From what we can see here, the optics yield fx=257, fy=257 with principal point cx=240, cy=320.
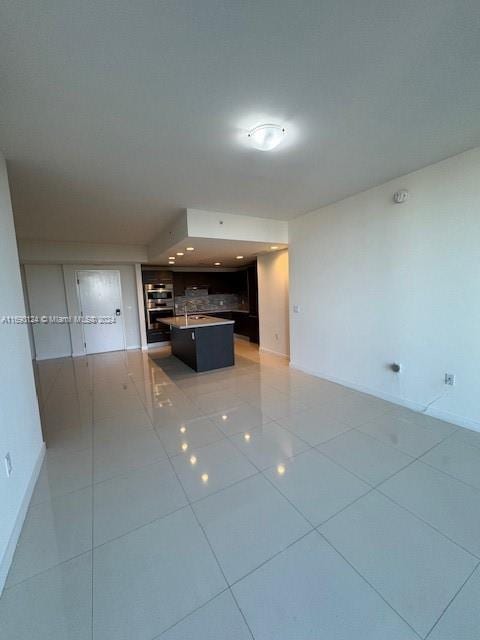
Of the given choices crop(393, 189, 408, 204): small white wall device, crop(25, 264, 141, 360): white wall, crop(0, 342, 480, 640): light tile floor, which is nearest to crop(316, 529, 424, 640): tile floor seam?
crop(0, 342, 480, 640): light tile floor

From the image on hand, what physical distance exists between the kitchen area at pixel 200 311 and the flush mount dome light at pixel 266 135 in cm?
299

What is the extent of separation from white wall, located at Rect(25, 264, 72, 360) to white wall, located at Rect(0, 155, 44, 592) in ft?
13.5

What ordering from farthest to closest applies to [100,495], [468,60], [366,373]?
[366,373]
[100,495]
[468,60]

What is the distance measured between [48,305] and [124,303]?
5.03 feet

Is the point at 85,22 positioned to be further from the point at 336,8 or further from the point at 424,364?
the point at 424,364

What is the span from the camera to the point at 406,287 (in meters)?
2.81

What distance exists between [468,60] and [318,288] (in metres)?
2.73

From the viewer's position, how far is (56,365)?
208 inches

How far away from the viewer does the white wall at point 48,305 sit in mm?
5512

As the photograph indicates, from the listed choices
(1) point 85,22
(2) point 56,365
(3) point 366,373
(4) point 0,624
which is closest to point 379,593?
(4) point 0,624

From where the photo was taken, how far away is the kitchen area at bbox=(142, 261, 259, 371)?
15.1 feet

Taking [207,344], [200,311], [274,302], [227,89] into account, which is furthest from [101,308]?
[227,89]

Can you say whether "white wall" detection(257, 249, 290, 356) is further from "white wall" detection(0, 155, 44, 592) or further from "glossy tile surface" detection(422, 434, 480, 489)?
"white wall" detection(0, 155, 44, 592)

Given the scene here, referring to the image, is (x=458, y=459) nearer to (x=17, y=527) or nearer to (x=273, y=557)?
(x=273, y=557)
